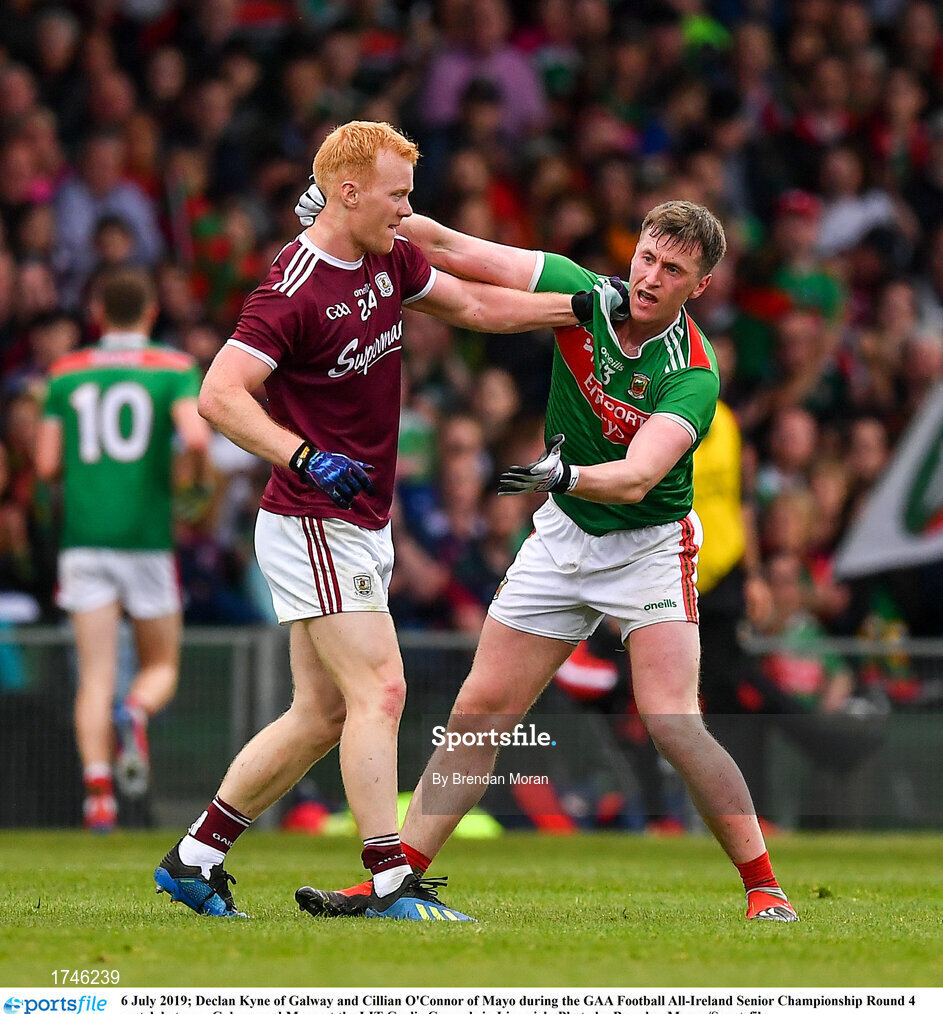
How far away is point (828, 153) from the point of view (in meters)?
16.3

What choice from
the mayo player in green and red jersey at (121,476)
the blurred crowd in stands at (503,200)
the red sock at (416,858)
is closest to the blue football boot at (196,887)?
the red sock at (416,858)

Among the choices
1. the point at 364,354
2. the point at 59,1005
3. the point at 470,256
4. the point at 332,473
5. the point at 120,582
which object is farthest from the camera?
the point at 120,582

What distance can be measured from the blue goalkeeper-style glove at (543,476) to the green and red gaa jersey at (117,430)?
4.69 m

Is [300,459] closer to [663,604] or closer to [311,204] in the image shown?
[311,204]

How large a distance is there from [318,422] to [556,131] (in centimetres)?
1015

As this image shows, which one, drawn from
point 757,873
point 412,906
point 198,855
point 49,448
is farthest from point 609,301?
point 49,448

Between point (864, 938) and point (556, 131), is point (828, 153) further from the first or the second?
point (864, 938)

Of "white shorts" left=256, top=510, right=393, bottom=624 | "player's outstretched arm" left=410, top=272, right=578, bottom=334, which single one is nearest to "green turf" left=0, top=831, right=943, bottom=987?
"white shorts" left=256, top=510, right=393, bottom=624

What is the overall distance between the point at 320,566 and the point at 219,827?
939 mm

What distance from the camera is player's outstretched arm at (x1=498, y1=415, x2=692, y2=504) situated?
6082mm

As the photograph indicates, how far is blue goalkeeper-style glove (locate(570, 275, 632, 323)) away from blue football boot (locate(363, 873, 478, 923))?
197 centimetres

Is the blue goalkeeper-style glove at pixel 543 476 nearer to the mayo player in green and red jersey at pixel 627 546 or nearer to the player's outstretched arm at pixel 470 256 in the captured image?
the mayo player in green and red jersey at pixel 627 546

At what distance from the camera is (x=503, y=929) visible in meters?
5.98

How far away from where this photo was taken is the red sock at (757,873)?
657 cm
